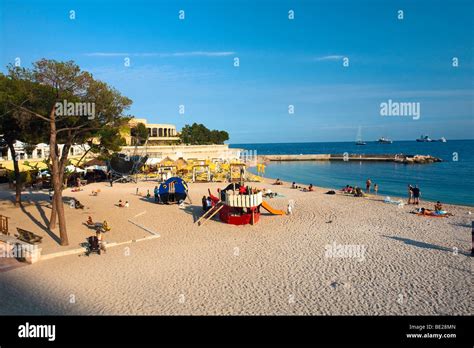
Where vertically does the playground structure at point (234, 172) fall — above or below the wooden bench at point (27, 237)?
above

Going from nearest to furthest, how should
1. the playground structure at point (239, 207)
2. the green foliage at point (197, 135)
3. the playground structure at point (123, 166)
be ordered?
1. the playground structure at point (239, 207)
2. the playground structure at point (123, 166)
3. the green foliage at point (197, 135)

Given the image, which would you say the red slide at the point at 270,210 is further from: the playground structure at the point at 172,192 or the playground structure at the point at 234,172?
the playground structure at the point at 234,172

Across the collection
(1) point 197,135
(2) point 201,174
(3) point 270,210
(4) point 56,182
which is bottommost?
(3) point 270,210

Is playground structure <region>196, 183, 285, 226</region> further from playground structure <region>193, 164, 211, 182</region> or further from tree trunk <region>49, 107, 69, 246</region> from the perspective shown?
playground structure <region>193, 164, 211, 182</region>

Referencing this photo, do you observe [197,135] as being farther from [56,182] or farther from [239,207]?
[56,182]

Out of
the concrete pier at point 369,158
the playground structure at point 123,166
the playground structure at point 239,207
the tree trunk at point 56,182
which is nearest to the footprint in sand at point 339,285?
the playground structure at point 239,207

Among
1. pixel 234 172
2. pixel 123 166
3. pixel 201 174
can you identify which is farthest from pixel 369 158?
pixel 123 166

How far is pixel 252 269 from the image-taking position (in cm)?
1119

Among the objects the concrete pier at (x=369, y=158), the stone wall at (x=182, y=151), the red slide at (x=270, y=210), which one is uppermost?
the stone wall at (x=182, y=151)

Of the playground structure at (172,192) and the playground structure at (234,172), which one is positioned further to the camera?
the playground structure at (234,172)

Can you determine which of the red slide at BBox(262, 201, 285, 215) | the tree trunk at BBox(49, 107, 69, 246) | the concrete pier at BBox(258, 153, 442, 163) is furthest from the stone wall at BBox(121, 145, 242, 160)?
the tree trunk at BBox(49, 107, 69, 246)

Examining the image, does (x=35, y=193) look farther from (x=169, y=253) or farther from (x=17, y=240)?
(x=169, y=253)

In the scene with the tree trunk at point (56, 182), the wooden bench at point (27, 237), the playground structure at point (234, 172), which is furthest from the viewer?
the playground structure at point (234, 172)

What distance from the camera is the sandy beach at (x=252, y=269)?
342 inches
